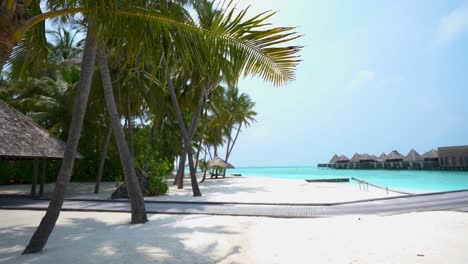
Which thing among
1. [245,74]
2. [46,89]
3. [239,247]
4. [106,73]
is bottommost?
[239,247]

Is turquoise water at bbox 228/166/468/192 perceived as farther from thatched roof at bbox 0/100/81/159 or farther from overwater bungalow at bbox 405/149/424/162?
thatched roof at bbox 0/100/81/159

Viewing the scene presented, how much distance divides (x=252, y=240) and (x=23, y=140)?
11647 mm

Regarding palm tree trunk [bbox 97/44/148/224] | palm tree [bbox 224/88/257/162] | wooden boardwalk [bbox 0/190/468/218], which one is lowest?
wooden boardwalk [bbox 0/190/468/218]

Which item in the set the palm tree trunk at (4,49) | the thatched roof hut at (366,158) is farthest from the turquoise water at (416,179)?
the palm tree trunk at (4,49)

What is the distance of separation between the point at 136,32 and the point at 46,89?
23692 mm

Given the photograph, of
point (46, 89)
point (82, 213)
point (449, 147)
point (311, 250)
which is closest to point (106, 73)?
point (82, 213)

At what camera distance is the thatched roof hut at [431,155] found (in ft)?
157

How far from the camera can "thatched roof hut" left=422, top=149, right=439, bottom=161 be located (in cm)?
4773

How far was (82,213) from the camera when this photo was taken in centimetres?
1081

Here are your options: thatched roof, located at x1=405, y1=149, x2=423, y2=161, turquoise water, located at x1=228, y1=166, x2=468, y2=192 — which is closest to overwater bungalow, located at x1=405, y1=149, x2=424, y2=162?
thatched roof, located at x1=405, y1=149, x2=423, y2=161

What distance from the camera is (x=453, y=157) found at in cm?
4359

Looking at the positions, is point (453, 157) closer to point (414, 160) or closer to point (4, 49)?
point (414, 160)

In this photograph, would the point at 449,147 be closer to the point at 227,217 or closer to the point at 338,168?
the point at 338,168

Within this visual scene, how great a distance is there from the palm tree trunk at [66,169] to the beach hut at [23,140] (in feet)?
22.3
